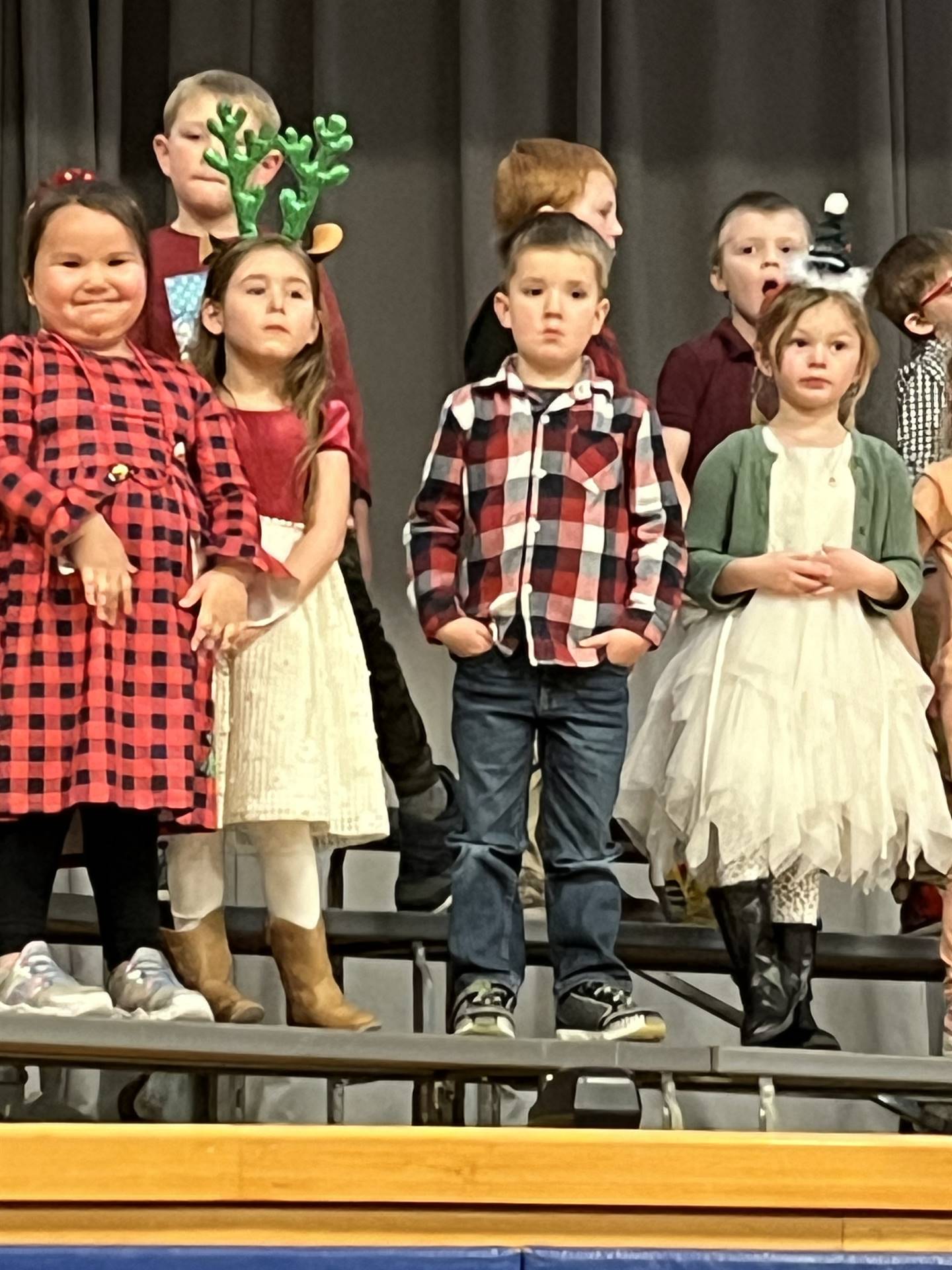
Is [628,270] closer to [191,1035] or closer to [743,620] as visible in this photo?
[743,620]

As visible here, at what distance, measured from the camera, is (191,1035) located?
7.84 ft

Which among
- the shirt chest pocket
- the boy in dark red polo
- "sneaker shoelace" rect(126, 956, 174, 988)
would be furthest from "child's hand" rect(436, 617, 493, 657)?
the boy in dark red polo

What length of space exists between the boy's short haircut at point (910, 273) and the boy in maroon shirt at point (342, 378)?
3.10ft

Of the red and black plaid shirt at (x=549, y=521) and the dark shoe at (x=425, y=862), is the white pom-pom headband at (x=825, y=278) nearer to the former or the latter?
the red and black plaid shirt at (x=549, y=521)

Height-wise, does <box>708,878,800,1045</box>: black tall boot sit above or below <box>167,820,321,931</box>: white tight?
below

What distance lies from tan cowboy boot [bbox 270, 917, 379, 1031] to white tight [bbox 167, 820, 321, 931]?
0.05 feet

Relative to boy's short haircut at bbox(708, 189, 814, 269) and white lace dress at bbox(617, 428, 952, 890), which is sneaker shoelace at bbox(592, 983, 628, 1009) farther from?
boy's short haircut at bbox(708, 189, 814, 269)

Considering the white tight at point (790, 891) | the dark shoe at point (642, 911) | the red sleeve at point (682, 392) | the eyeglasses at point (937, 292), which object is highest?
the eyeglasses at point (937, 292)

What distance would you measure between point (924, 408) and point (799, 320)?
20.7 inches

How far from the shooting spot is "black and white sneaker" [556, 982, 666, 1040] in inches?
104

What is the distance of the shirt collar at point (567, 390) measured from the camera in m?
2.84

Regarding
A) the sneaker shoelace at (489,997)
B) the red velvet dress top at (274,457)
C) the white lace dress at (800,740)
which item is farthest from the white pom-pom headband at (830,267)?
the sneaker shoelace at (489,997)

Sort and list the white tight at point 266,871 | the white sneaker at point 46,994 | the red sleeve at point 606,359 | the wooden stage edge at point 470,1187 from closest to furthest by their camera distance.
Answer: the wooden stage edge at point 470,1187 < the white sneaker at point 46,994 < the white tight at point 266,871 < the red sleeve at point 606,359

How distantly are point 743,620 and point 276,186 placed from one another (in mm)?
1754
